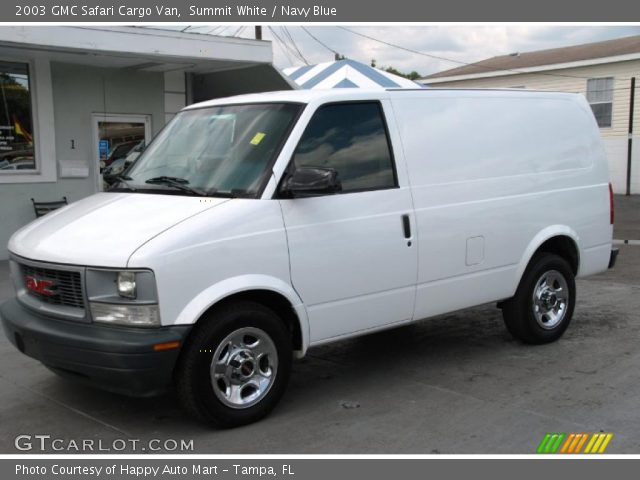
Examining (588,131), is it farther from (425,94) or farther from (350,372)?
(350,372)

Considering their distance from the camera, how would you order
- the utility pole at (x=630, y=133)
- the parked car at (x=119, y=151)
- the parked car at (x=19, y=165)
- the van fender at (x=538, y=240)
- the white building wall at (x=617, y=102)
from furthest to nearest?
the white building wall at (x=617, y=102) → the utility pole at (x=630, y=133) → the parked car at (x=119, y=151) → the parked car at (x=19, y=165) → the van fender at (x=538, y=240)

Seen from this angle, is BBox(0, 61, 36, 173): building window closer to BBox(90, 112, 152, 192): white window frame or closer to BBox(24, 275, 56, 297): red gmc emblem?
BBox(90, 112, 152, 192): white window frame

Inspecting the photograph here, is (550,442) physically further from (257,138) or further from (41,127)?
(41,127)

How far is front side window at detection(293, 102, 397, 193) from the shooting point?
4.84 meters

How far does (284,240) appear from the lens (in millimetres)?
4496

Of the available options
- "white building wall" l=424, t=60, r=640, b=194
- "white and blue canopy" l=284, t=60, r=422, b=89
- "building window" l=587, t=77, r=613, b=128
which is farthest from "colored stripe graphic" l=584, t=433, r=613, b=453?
"building window" l=587, t=77, r=613, b=128

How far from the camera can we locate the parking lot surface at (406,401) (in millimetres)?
4316

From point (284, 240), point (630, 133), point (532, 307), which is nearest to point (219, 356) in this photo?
point (284, 240)

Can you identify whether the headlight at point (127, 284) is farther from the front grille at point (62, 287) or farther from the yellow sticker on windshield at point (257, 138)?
the yellow sticker on windshield at point (257, 138)

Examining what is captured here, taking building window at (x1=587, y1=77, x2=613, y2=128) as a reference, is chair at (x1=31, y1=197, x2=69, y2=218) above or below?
below

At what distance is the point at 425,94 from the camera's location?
Result: 5.50m

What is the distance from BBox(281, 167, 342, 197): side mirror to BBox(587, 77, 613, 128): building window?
22.7 meters

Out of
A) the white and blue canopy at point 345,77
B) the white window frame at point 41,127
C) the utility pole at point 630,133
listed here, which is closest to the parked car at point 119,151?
the white window frame at point 41,127

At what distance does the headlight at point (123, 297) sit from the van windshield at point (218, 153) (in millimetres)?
881
